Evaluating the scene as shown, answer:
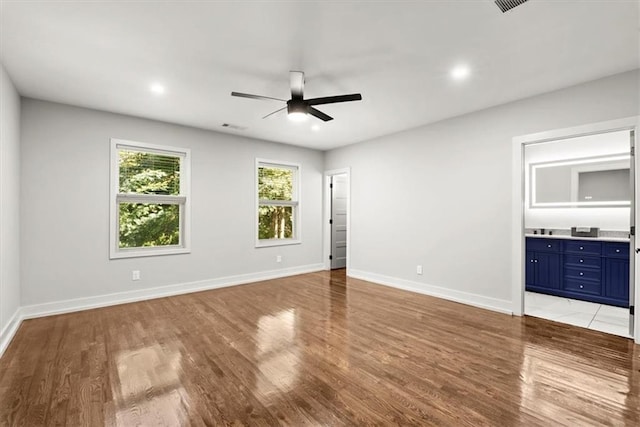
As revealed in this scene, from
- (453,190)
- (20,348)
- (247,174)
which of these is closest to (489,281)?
(453,190)

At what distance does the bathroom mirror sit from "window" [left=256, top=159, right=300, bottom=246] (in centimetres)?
444

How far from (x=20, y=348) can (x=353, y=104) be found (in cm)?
438

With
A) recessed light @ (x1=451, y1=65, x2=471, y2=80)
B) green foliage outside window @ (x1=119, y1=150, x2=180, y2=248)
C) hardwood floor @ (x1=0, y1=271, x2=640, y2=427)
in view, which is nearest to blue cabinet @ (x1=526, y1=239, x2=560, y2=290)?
hardwood floor @ (x1=0, y1=271, x2=640, y2=427)

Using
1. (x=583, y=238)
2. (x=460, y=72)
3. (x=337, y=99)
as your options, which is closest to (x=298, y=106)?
(x=337, y=99)

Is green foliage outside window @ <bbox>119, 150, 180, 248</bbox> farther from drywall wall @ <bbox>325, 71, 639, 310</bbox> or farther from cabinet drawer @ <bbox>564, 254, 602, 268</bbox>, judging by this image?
cabinet drawer @ <bbox>564, 254, 602, 268</bbox>

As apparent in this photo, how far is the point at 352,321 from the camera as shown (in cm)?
356

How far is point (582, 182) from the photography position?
15.9 ft

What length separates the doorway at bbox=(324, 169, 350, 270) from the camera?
266 inches

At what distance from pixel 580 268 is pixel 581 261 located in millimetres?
105

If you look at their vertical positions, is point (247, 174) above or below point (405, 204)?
above

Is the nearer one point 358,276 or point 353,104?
point 353,104

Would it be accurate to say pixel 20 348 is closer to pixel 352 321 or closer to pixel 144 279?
pixel 144 279

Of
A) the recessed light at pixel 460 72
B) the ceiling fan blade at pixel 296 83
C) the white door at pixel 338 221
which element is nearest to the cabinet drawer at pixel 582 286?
the recessed light at pixel 460 72

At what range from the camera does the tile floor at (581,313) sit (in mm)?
3410
